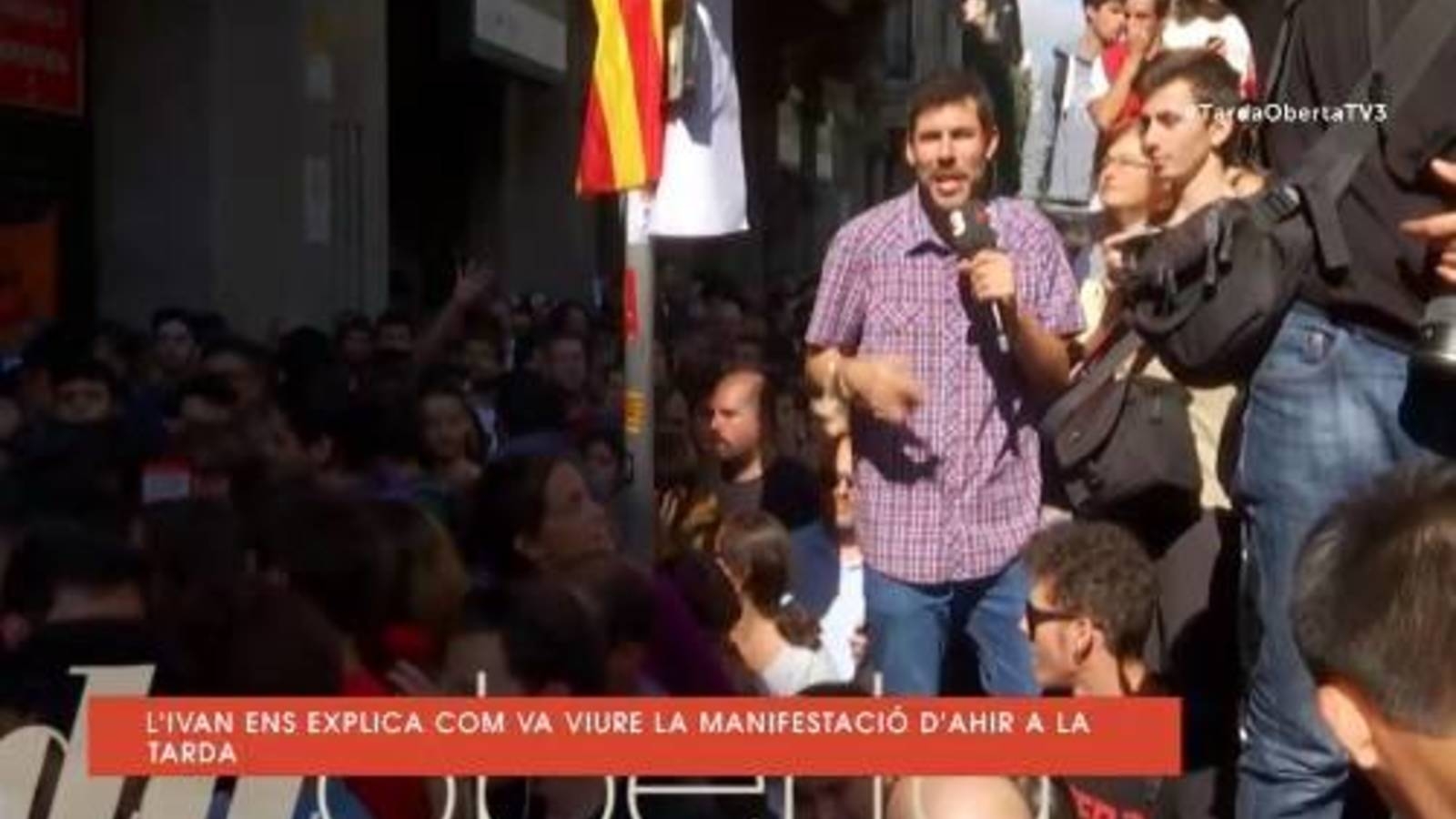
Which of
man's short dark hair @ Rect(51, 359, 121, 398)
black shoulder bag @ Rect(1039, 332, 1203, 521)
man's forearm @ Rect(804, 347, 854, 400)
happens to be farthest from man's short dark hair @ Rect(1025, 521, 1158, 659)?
man's short dark hair @ Rect(51, 359, 121, 398)

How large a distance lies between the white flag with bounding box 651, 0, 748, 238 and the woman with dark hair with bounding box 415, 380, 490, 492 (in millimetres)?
1272

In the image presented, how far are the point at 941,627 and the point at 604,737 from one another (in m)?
1.88

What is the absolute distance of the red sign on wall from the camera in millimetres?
11883

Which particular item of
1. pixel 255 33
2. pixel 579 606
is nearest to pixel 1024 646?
pixel 579 606

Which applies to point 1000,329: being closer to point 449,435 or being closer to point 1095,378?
point 1095,378

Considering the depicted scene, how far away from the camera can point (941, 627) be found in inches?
224

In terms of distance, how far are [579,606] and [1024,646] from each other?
1272 millimetres

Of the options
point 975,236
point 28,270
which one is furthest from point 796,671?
point 28,270

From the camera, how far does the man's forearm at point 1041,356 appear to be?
5.44 metres

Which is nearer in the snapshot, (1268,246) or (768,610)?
(1268,246)

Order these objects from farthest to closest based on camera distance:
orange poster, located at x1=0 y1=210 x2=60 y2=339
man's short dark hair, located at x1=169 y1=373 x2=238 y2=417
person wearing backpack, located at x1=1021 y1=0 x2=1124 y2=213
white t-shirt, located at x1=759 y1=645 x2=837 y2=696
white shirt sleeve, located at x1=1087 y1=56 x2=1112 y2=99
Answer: orange poster, located at x1=0 y1=210 x2=60 y2=339 → man's short dark hair, located at x1=169 y1=373 x2=238 y2=417 → person wearing backpack, located at x1=1021 y1=0 x2=1124 y2=213 → white shirt sleeve, located at x1=1087 y1=56 x2=1112 y2=99 → white t-shirt, located at x1=759 y1=645 x2=837 y2=696

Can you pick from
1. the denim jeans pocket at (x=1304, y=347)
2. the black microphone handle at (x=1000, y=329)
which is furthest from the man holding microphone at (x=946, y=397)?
the denim jeans pocket at (x=1304, y=347)

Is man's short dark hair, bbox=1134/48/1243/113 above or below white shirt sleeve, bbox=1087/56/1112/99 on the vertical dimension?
below

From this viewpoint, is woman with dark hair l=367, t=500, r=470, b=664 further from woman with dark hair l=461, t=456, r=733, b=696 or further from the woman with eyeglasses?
the woman with eyeglasses
